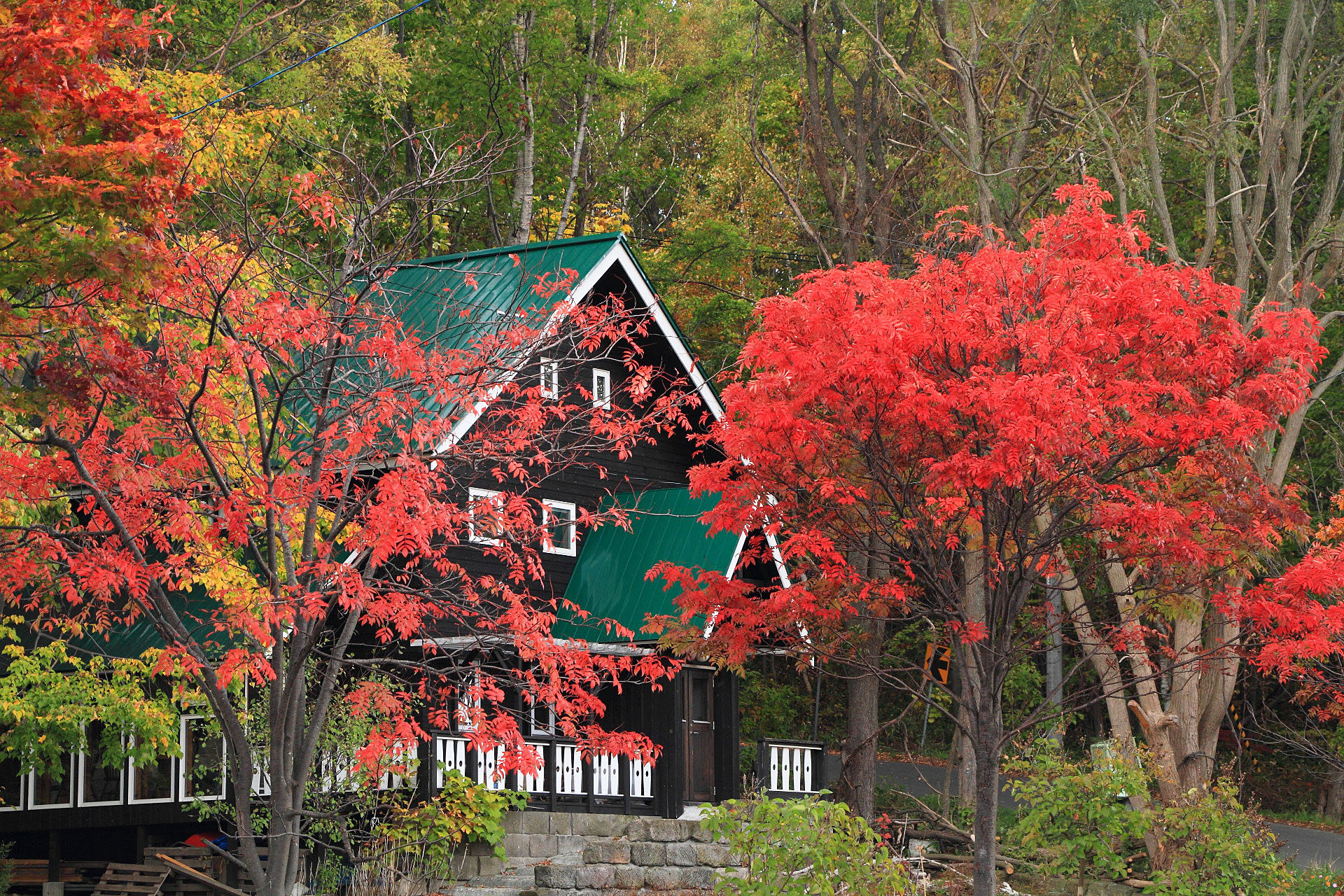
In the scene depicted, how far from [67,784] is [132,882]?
4009 mm

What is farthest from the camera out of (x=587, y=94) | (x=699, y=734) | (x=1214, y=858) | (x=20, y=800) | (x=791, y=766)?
(x=587, y=94)

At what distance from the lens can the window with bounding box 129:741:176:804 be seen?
19.9 metres

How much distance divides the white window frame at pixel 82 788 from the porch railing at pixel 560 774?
17.7 ft

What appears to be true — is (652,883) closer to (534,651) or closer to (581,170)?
(534,651)

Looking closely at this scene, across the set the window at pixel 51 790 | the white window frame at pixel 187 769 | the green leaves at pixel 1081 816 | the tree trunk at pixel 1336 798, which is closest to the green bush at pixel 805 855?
the green leaves at pixel 1081 816

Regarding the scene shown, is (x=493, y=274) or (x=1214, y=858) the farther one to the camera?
(x=493, y=274)

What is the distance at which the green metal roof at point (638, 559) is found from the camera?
21.0 metres

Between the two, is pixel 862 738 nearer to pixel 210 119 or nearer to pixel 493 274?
pixel 493 274

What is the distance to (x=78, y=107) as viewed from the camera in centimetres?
911

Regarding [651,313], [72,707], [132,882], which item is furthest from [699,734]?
[72,707]

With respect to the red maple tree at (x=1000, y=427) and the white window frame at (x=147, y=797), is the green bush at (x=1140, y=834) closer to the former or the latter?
the red maple tree at (x=1000, y=427)

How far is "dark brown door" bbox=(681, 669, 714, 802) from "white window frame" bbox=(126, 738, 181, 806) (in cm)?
786

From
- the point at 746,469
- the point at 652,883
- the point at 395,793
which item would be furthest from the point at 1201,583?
the point at 395,793

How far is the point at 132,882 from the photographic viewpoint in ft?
59.4
